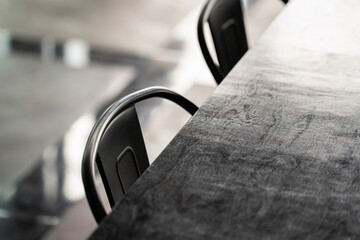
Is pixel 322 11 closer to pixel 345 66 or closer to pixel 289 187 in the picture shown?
pixel 345 66

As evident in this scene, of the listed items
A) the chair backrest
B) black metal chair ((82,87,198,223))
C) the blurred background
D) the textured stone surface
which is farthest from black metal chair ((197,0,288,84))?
the blurred background

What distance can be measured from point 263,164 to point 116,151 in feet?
1.07

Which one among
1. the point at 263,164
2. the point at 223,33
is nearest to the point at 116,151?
the point at 263,164

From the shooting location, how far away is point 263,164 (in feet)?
3.73

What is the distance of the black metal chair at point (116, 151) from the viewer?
1195 millimetres

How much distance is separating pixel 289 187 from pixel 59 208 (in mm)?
2228

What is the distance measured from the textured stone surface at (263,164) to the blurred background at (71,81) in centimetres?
147

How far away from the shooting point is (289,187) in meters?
1.07

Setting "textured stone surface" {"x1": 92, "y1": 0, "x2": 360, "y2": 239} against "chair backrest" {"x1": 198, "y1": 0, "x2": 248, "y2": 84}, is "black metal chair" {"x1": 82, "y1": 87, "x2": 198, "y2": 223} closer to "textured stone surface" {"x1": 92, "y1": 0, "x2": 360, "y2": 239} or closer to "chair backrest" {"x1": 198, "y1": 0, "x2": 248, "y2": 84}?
"textured stone surface" {"x1": 92, "y1": 0, "x2": 360, "y2": 239}

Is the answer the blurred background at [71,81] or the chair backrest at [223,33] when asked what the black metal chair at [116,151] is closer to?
the chair backrest at [223,33]

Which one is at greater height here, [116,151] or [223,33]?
[116,151]

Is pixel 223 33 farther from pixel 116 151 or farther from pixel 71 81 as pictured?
pixel 71 81

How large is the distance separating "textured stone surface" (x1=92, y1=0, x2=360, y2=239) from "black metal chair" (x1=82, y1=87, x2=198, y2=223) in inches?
5.1

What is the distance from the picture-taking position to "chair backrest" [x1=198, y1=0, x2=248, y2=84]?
183cm
